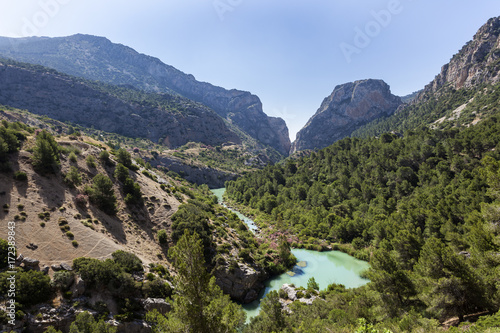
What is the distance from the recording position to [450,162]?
7312 centimetres

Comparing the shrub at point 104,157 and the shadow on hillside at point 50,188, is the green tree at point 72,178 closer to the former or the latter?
the shadow on hillside at point 50,188

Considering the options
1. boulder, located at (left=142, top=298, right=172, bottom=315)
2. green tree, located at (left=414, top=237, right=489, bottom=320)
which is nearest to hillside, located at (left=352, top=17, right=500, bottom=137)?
green tree, located at (left=414, top=237, right=489, bottom=320)

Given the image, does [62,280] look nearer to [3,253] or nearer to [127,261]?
[3,253]

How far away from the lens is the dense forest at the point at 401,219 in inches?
941

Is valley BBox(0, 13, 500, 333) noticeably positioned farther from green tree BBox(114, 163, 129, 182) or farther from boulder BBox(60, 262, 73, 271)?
green tree BBox(114, 163, 129, 182)

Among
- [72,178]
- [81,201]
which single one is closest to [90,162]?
[72,178]

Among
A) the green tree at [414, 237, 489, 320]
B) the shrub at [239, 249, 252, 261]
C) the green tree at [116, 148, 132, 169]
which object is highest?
the green tree at [414, 237, 489, 320]

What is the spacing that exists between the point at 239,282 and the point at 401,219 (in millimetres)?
47526

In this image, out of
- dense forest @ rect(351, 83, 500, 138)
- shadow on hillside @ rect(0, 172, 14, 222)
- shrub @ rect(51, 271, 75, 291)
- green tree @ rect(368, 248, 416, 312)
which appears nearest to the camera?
shrub @ rect(51, 271, 75, 291)

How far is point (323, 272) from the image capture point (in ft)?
177

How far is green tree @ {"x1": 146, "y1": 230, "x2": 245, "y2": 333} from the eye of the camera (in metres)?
15.4

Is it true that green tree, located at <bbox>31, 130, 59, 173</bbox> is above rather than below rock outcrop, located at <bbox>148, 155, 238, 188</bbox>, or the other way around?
above

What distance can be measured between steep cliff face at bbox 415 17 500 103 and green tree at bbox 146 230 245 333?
723 ft

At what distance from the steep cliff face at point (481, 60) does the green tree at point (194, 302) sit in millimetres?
220393
